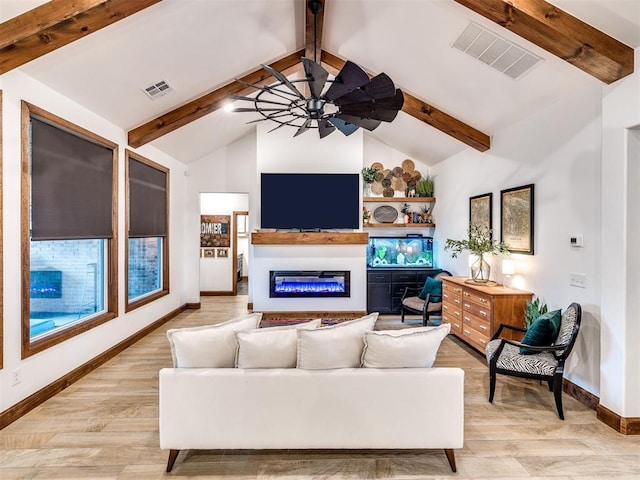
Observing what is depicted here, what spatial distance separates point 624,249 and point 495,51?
205 centimetres

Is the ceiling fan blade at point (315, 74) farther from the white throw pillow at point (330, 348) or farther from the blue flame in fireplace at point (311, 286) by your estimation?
the blue flame in fireplace at point (311, 286)

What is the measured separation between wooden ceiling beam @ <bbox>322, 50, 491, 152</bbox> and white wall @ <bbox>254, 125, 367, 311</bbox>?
1625 millimetres

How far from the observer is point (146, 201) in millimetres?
5133

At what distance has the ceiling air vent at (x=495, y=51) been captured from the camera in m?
3.10

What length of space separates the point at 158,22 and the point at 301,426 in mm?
3414

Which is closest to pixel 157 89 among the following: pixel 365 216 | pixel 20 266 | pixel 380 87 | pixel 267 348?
pixel 20 266

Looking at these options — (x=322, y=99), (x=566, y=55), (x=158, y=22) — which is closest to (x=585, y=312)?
(x=566, y=55)

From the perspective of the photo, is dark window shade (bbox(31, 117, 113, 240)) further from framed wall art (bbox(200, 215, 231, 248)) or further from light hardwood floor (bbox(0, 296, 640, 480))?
framed wall art (bbox(200, 215, 231, 248))

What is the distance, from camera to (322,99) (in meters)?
2.95

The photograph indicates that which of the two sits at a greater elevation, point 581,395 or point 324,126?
point 324,126

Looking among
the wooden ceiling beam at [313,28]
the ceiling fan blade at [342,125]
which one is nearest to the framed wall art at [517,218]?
the ceiling fan blade at [342,125]

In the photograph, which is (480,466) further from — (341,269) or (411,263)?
(411,263)

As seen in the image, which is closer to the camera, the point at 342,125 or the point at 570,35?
the point at 570,35

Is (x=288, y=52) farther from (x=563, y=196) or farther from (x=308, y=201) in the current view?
(x=563, y=196)
